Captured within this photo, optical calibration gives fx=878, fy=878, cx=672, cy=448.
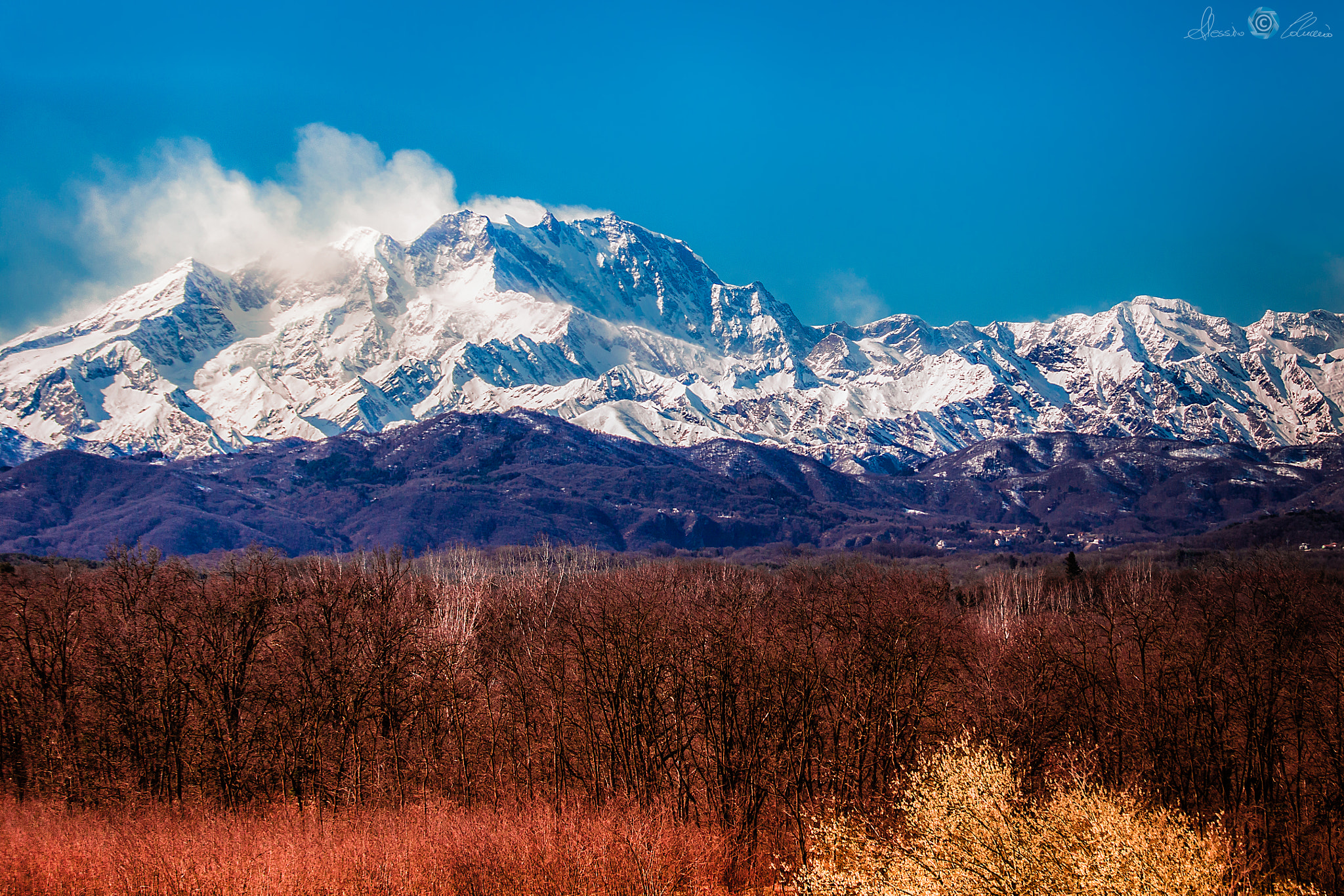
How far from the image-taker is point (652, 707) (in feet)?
141

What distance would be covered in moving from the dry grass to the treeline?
5368 mm

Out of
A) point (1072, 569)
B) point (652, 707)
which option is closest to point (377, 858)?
point (652, 707)

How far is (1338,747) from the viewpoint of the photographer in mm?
37688

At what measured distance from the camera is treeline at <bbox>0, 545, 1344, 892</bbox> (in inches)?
1623

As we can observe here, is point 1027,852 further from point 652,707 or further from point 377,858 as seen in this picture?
point 652,707

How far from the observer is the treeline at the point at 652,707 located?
41219 mm

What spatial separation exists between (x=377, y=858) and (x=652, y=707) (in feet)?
49.8

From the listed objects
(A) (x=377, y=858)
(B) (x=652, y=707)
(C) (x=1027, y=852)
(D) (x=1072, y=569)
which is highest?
(D) (x=1072, y=569)

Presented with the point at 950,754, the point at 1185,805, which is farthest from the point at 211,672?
the point at 1185,805

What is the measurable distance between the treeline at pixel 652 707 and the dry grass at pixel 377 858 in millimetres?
5368

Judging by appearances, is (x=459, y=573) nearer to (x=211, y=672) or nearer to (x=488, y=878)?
(x=211, y=672)

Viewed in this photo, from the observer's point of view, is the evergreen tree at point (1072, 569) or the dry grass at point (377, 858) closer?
the dry grass at point (377, 858)

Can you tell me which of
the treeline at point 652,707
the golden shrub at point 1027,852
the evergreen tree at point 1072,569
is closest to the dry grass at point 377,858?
the treeline at point 652,707

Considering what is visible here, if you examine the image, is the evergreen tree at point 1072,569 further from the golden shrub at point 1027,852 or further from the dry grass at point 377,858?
the golden shrub at point 1027,852
